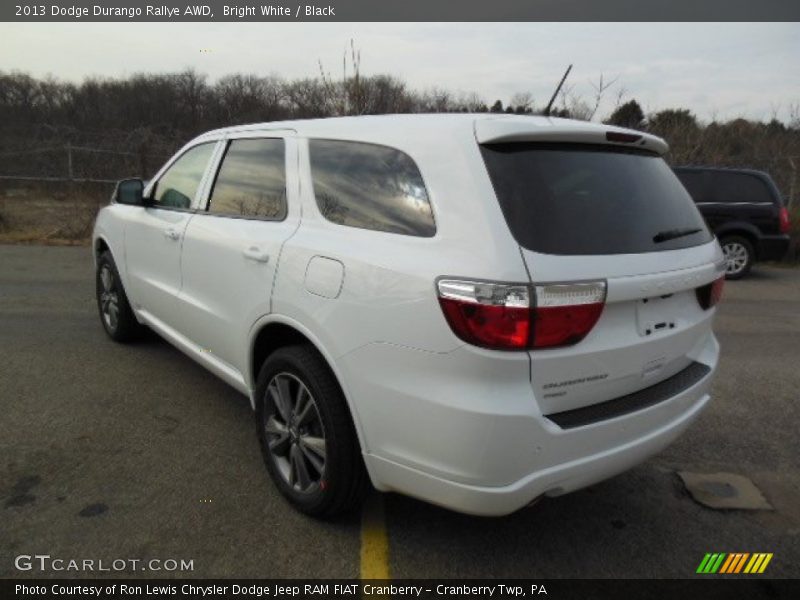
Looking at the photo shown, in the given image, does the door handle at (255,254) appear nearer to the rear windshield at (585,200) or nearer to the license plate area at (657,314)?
the rear windshield at (585,200)

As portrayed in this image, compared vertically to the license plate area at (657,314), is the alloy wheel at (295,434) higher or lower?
lower

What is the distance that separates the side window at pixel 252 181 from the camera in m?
2.93

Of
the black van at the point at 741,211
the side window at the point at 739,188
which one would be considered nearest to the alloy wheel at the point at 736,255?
the black van at the point at 741,211

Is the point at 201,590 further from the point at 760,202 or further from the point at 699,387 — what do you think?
the point at 760,202

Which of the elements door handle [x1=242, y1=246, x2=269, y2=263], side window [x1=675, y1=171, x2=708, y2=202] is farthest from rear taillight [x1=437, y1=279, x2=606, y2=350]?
side window [x1=675, y1=171, x2=708, y2=202]

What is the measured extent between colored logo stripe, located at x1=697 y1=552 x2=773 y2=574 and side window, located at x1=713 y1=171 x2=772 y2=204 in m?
8.50

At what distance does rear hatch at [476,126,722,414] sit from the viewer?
1.99 m

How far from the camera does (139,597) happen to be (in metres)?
2.20

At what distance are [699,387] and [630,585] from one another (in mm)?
914

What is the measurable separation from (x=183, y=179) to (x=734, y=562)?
12.5 feet

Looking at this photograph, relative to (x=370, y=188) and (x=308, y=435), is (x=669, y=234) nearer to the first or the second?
(x=370, y=188)

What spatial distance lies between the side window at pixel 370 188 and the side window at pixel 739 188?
8.97 m

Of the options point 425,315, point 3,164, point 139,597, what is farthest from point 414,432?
point 3,164

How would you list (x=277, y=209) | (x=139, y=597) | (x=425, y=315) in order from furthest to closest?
(x=277, y=209) → (x=139, y=597) → (x=425, y=315)
